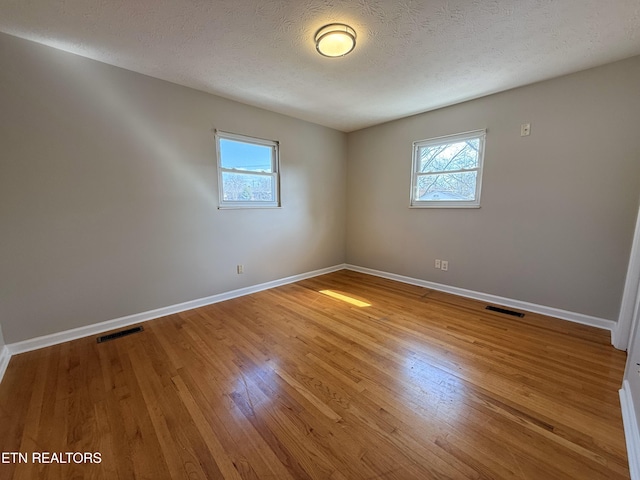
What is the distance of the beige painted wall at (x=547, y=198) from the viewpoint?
2.33m

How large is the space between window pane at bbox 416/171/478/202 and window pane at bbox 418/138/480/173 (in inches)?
3.9

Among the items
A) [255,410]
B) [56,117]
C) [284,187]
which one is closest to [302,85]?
[284,187]

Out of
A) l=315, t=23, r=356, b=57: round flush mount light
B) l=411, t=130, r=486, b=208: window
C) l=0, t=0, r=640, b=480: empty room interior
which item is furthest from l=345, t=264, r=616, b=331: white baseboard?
l=315, t=23, r=356, b=57: round flush mount light

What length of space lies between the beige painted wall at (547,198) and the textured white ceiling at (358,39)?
292 millimetres

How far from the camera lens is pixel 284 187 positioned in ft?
12.5

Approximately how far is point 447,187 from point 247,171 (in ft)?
8.82

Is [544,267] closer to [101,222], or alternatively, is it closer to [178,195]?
[178,195]

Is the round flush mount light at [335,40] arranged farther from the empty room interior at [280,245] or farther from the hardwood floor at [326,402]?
the hardwood floor at [326,402]

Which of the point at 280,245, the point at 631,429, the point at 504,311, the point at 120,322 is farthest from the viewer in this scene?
the point at 280,245

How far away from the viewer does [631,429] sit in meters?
1.31

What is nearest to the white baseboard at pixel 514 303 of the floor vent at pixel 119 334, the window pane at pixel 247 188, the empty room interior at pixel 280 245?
the empty room interior at pixel 280 245

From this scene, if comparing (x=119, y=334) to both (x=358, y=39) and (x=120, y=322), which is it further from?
(x=358, y=39)

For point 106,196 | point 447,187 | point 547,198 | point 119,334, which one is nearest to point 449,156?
point 447,187

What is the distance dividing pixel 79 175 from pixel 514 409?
3.68 m
